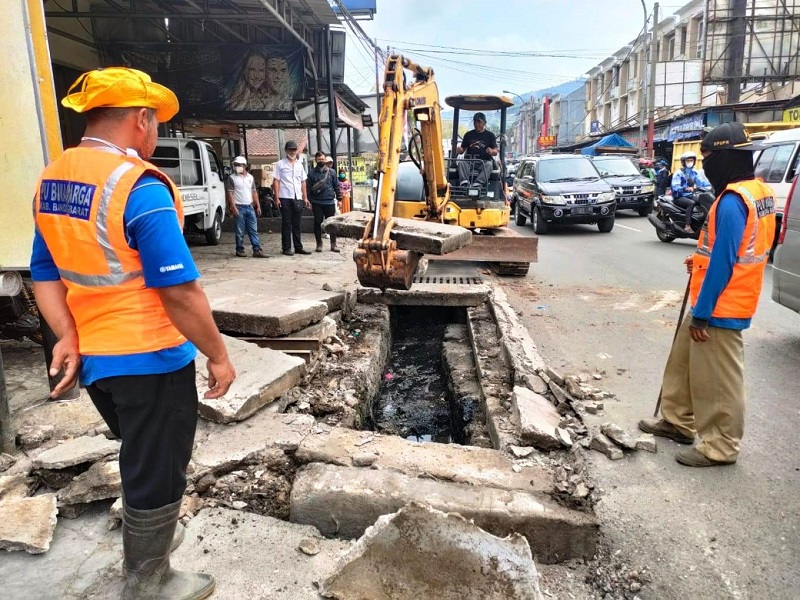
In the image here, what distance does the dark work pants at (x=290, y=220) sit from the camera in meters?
9.80

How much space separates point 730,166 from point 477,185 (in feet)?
20.4

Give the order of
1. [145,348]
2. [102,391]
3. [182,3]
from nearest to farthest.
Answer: [145,348] < [102,391] < [182,3]

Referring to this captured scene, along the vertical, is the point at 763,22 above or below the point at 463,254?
above

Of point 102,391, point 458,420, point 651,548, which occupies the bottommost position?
point 458,420

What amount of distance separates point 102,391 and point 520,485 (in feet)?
6.58

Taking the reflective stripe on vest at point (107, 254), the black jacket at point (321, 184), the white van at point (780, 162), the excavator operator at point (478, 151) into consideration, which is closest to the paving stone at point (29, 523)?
the reflective stripe on vest at point (107, 254)

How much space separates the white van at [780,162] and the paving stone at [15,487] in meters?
10.4

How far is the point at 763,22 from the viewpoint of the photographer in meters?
23.1

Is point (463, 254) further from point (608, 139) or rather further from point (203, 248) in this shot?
point (608, 139)

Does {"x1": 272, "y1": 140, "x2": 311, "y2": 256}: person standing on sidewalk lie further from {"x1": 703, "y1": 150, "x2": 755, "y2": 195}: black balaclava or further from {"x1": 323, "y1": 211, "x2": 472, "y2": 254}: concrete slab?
{"x1": 703, "y1": 150, "x2": 755, "y2": 195}: black balaclava

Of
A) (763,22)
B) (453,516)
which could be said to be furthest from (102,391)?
(763,22)

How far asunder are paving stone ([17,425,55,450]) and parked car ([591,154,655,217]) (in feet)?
51.0

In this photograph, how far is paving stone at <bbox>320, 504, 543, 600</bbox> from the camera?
221 centimetres

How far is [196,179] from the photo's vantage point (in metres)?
10.7
